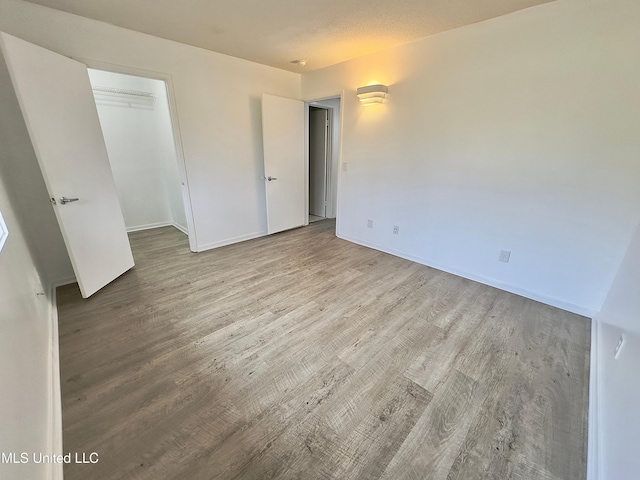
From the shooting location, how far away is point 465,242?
9.18 ft

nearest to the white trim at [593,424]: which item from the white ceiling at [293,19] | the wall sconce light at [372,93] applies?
the white ceiling at [293,19]

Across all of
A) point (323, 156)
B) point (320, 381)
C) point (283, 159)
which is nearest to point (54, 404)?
point (320, 381)

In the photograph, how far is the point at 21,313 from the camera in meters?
1.37

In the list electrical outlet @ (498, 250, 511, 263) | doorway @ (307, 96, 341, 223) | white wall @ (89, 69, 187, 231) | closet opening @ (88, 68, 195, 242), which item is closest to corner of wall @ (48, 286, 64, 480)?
closet opening @ (88, 68, 195, 242)

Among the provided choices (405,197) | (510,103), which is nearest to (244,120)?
(405,197)

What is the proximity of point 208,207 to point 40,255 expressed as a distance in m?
1.65

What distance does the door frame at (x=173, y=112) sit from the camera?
246 cm

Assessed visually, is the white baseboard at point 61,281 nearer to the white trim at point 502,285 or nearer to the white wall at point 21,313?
the white wall at point 21,313

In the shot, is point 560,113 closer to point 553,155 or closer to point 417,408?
point 553,155

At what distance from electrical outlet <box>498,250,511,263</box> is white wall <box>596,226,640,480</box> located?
711 mm

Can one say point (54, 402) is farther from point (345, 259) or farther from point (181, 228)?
point (181, 228)

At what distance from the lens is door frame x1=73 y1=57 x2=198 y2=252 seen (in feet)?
8.09

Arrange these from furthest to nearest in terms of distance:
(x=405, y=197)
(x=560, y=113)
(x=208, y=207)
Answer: (x=208, y=207) < (x=405, y=197) < (x=560, y=113)

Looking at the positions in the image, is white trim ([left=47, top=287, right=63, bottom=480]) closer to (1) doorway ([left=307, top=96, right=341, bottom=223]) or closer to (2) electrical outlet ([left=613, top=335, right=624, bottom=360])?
(2) electrical outlet ([left=613, top=335, right=624, bottom=360])
